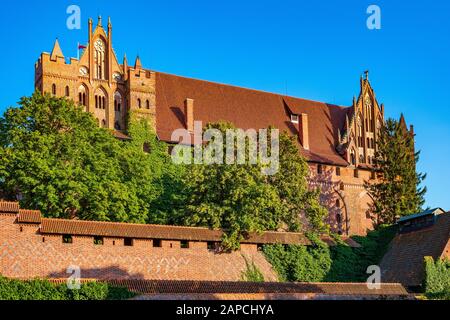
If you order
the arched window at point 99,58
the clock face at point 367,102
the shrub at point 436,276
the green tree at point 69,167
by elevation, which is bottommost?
the shrub at point 436,276

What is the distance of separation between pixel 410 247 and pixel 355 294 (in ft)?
31.4

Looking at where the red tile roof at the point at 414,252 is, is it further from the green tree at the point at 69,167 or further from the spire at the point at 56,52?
the spire at the point at 56,52

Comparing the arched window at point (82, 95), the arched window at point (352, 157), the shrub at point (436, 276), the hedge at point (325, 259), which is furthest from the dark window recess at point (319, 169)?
the shrub at point (436, 276)

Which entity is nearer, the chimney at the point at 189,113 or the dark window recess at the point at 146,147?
the dark window recess at the point at 146,147

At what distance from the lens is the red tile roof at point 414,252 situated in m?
39.6

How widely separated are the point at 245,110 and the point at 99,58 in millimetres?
12549

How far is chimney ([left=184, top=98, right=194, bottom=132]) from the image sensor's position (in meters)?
53.9

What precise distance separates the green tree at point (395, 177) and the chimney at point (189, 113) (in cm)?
1386

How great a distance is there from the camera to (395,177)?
2221 inches

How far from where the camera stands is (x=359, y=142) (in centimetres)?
6138

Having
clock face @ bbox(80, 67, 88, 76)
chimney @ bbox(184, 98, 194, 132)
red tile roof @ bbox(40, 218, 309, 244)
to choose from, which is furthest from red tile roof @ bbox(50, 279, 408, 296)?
clock face @ bbox(80, 67, 88, 76)

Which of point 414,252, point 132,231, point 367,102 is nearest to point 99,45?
point 132,231

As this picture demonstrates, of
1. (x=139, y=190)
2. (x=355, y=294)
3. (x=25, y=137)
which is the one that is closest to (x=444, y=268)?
(x=355, y=294)

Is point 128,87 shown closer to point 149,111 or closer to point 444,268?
point 149,111
